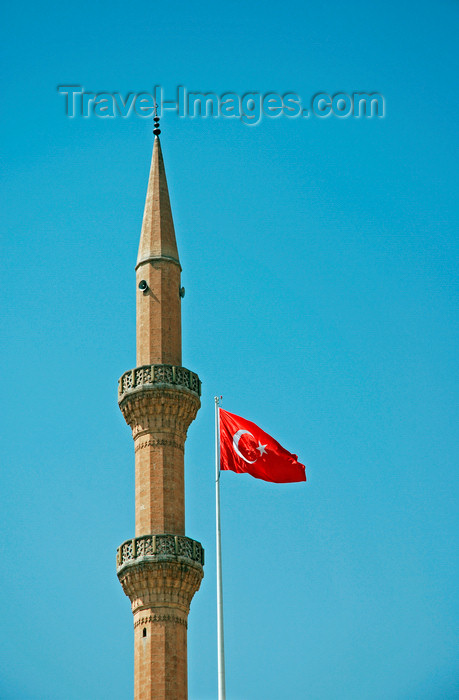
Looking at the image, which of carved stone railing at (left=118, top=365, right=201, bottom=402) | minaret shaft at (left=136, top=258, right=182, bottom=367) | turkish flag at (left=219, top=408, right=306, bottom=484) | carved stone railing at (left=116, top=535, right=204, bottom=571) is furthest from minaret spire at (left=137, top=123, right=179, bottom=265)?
carved stone railing at (left=116, top=535, right=204, bottom=571)

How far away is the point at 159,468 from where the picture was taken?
47219mm

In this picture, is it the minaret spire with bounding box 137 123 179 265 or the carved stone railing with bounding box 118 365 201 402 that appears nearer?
the carved stone railing with bounding box 118 365 201 402

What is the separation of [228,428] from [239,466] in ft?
4.68

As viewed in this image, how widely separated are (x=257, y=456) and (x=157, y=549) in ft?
17.5

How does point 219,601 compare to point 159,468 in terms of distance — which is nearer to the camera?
point 219,601

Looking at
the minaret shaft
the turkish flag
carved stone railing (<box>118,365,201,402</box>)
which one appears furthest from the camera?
the minaret shaft

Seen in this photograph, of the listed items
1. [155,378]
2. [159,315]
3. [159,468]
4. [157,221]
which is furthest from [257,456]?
[157,221]

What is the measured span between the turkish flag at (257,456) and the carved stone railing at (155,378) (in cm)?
503

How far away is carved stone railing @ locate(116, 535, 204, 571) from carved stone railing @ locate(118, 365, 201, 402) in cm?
584

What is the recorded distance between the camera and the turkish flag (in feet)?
143

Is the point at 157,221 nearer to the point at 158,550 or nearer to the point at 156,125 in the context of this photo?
the point at 156,125

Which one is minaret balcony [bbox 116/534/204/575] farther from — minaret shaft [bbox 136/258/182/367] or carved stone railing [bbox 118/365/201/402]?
minaret shaft [bbox 136/258/182/367]

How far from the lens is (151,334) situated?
49.6m

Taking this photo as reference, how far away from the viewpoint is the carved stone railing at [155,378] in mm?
48312
